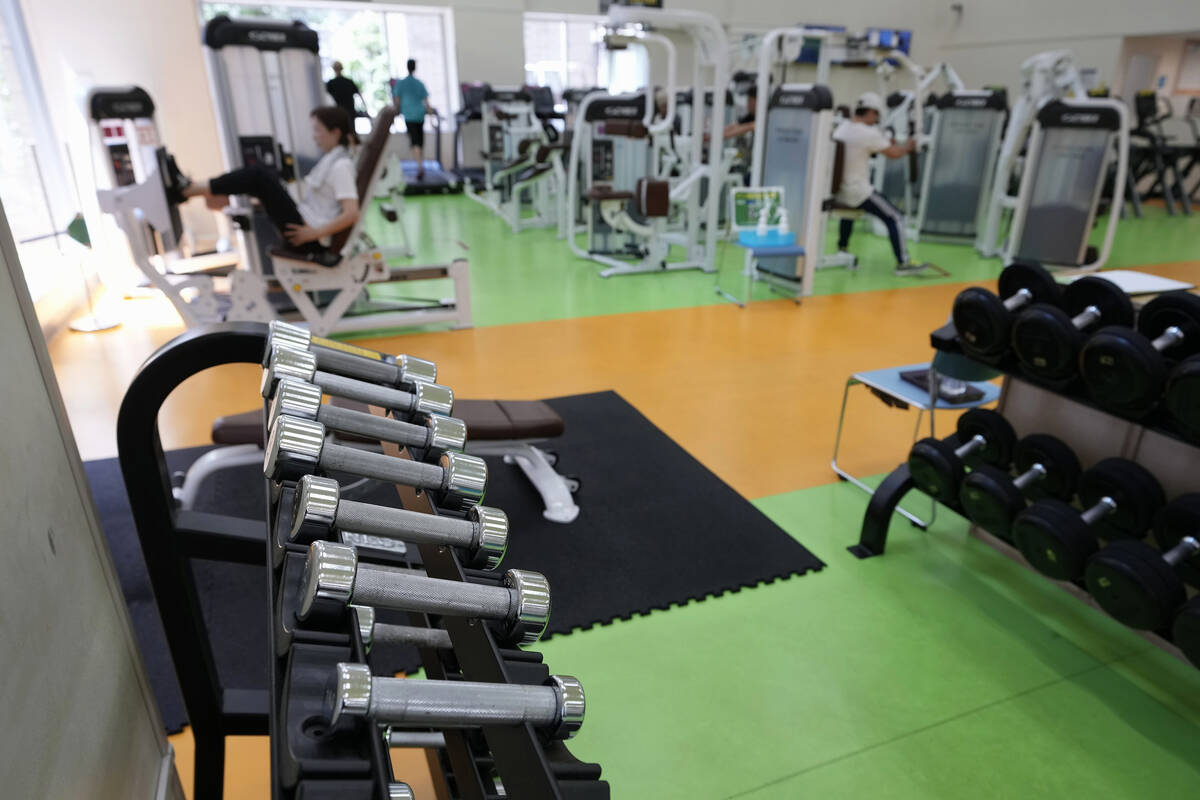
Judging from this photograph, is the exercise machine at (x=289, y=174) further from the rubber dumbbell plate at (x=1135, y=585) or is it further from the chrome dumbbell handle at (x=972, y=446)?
the rubber dumbbell plate at (x=1135, y=585)

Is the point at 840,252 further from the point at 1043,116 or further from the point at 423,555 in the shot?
the point at 423,555

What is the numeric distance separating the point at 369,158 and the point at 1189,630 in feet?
13.9

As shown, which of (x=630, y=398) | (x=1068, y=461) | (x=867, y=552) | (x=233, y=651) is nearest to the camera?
(x=233, y=651)

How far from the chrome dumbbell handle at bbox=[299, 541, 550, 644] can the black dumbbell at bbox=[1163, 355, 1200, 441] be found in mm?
1795

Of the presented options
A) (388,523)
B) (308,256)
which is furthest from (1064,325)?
(308,256)

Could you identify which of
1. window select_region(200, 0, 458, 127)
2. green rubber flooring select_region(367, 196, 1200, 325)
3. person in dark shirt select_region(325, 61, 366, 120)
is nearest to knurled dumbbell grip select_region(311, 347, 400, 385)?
green rubber flooring select_region(367, 196, 1200, 325)

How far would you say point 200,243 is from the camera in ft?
23.8

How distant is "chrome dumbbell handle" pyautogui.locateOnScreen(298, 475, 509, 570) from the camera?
2.29 feet

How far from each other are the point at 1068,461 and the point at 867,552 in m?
0.72

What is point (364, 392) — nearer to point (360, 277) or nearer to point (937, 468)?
point (937, 468)

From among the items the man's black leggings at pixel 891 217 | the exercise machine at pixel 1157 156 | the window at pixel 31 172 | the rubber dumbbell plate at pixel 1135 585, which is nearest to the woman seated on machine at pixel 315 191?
the window at pixel 31 172

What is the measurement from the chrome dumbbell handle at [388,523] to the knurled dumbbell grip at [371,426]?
0.15m

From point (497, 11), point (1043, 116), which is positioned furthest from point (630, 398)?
point (497, 11)

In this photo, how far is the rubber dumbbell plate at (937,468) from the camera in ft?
7.75
